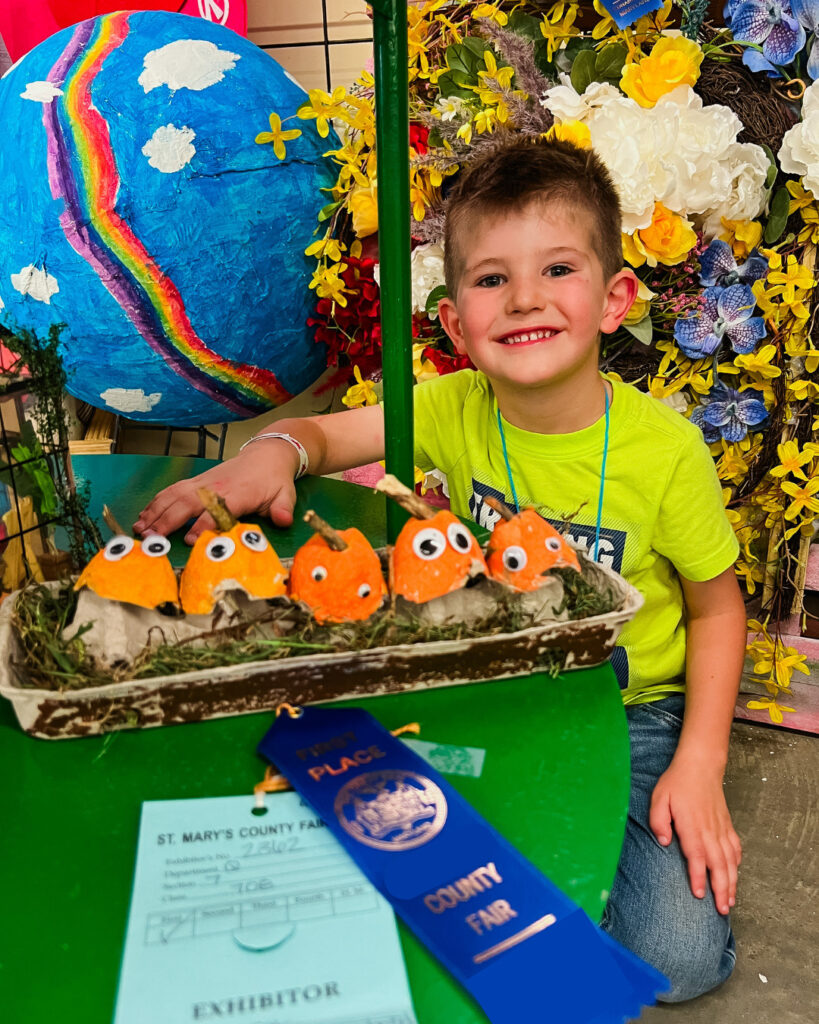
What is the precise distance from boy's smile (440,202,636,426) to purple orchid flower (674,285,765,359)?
424 mm

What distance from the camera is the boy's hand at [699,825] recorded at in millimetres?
901

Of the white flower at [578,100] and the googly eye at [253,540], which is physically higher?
the white flower at [578,100]

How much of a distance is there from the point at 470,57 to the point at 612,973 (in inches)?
54.7

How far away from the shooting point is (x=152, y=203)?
125cm

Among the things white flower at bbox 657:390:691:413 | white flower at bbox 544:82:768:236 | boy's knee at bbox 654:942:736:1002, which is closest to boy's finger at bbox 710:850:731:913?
boy's knee at bbox 654:942:736:1002

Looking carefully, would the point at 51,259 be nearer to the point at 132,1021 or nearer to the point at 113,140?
the point at 113,140

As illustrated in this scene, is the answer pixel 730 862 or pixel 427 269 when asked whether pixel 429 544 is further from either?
pixel 427 269

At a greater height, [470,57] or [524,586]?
[470,57]

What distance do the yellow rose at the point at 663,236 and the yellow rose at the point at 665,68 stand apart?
0.18 metres

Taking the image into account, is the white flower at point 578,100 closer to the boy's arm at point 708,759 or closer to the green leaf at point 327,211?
the green leaf at point 327,211

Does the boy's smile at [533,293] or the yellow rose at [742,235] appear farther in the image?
the yellow rose at [742,235]

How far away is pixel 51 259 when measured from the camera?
1282 millimetres

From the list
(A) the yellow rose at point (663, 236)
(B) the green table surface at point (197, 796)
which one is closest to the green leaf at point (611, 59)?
(A) the yellow rose at point (663, 236)

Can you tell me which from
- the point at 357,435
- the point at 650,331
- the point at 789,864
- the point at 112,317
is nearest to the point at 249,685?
the point at 357,435
